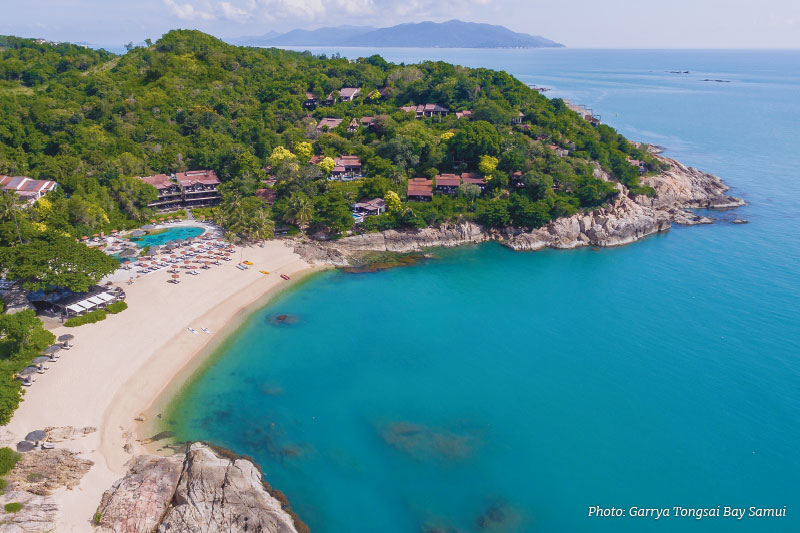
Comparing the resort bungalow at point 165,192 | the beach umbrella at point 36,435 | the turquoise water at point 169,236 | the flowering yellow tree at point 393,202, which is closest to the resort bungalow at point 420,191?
the flowering yellow tree at point 393,202

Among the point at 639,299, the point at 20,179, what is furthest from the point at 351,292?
the point at 20,179

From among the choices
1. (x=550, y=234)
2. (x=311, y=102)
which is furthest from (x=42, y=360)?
(x=311, y=102)

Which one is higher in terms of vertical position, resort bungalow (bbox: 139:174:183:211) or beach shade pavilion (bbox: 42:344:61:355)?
resort bungalow (bbox: 139:174:183:211)

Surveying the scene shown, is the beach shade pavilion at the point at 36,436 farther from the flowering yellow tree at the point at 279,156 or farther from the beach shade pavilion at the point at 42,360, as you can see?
the flowering yellow tree at the point at 279,156

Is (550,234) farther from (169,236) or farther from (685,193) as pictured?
(169,236)

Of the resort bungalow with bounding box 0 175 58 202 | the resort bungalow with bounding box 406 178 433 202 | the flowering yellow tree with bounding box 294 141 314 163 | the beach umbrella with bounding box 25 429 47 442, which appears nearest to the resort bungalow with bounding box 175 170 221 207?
the flowering yellow tree with bounding box 294 141 314 163

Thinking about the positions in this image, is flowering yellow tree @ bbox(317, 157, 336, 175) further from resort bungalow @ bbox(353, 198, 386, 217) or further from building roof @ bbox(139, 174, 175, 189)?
Answer: building roof @ bbox(139, 174, 175, 189)
